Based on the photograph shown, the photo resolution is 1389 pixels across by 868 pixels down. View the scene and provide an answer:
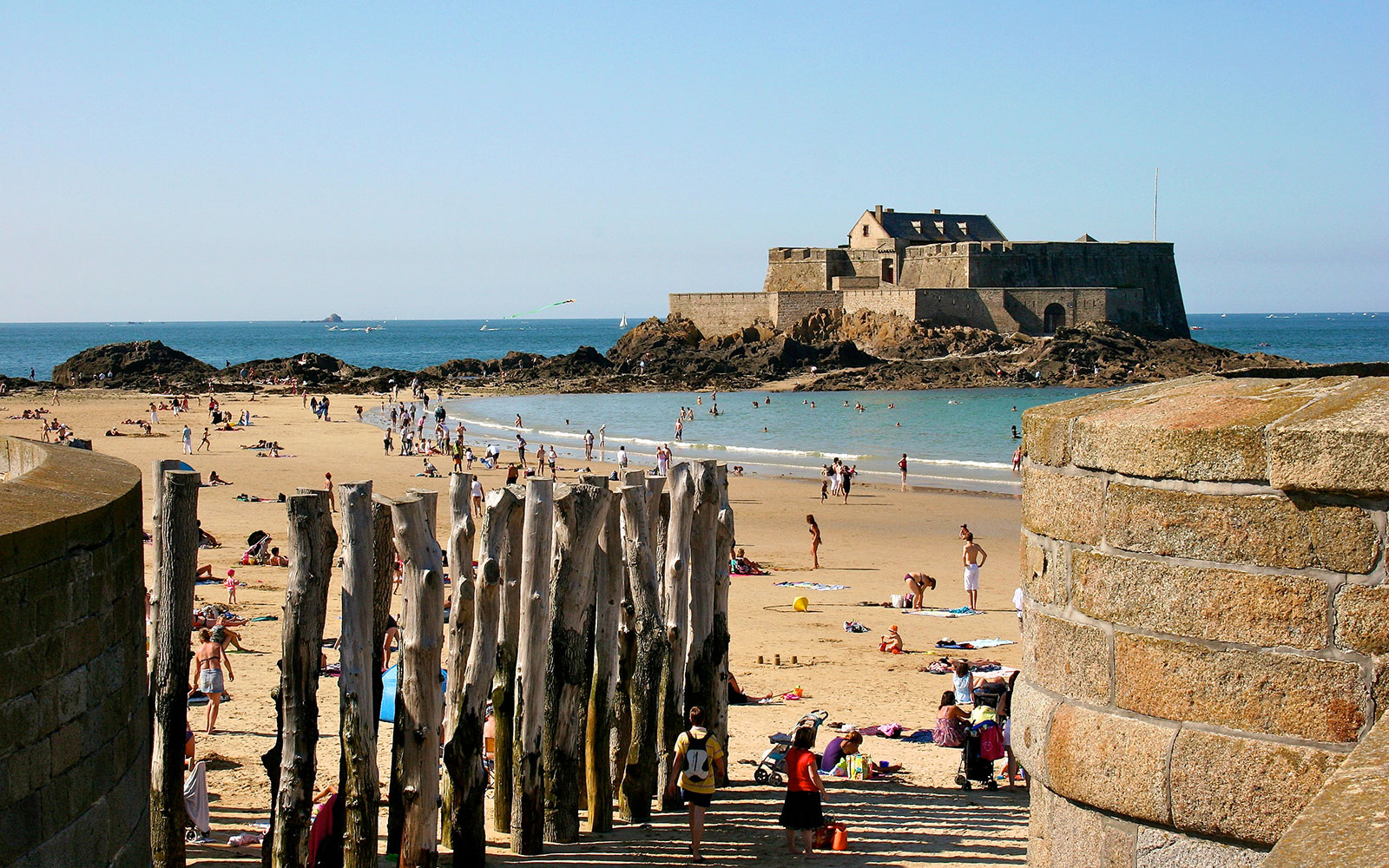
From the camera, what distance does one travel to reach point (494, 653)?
6871mm

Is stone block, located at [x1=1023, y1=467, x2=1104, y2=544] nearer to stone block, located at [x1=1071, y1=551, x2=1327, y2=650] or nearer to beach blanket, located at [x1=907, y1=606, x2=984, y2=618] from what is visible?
stone block, located at [x1=1071, y1=551, x2=1327, y2=650]

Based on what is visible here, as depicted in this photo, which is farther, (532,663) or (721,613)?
(721,613)

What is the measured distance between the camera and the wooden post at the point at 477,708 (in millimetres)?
6625

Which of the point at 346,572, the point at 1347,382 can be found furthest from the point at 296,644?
the point at 1347,382

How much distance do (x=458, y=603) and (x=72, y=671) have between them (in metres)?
2.84

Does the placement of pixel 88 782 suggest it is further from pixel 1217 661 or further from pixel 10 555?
pixel 1217 661

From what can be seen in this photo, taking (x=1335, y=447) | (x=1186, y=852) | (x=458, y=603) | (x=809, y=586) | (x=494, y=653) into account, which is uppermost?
(x=1335, y=447)

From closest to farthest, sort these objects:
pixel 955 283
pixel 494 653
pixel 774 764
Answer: pixel 494 653
pixel 774 764
pixel 955 283

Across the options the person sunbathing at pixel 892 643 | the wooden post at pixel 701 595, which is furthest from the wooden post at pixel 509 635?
the person sunbathing at pixel 892 643

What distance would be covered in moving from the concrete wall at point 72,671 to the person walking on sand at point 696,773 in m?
3.13

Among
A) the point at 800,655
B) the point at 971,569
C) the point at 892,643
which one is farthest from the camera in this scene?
the point at 971,569

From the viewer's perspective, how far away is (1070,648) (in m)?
3.32

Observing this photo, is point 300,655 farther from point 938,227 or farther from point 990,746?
point 938,227

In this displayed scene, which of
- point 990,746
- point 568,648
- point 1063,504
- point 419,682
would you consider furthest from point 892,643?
point 1063,504
